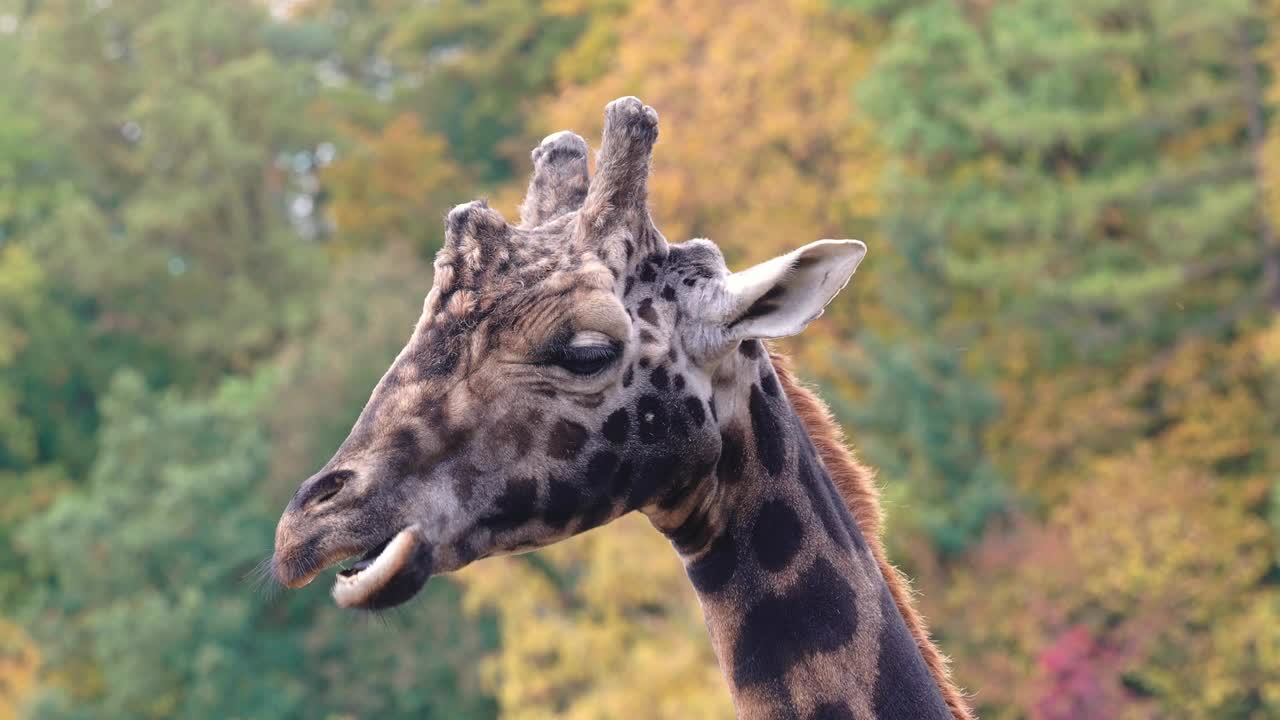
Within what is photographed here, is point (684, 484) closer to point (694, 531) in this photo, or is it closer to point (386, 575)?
point (694, 531)

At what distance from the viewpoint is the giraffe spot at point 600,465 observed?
4398mm

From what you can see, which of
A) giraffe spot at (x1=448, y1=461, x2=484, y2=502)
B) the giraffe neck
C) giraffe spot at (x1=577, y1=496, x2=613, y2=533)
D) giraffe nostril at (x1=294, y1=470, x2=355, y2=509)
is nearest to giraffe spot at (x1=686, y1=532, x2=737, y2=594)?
the giraffe neck

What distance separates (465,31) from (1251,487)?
26071mm

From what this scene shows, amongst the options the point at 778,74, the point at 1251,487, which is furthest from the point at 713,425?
the point at 778,74

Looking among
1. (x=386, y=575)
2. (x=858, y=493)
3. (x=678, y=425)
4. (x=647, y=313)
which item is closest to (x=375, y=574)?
(x=386, y=575)

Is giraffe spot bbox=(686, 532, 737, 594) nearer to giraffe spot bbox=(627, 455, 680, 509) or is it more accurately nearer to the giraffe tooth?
giraffe spot bbox=(627, 455, 680, 509)

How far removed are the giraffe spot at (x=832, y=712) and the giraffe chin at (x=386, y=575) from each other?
3.47 feet

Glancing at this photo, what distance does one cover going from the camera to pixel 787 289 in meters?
4.50

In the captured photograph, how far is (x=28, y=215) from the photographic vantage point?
47000 mm

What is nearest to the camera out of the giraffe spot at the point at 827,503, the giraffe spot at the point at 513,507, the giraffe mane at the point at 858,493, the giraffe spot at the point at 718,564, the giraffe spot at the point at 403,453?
the giraffe spot at the point at 403,453

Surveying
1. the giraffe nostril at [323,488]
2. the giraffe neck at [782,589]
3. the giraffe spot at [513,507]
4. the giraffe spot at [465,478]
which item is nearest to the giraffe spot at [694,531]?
the giraffe neck at [782,589]

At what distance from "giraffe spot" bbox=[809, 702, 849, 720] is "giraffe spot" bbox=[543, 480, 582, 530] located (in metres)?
0.76

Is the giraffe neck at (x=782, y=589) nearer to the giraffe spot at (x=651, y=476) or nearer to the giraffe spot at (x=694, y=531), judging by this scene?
the giraffe spot at (x=694, y=531)

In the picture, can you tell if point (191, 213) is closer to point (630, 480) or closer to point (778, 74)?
point (778, 74)
